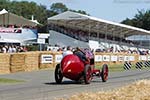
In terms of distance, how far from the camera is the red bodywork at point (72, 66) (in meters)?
22.2

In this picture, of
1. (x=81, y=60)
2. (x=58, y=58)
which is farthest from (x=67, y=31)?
(x=81, y=60)

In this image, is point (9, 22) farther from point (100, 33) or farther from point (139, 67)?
point (100, 33)

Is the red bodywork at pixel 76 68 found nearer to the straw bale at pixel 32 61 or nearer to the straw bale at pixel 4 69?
the straw bale at pixel 4 69

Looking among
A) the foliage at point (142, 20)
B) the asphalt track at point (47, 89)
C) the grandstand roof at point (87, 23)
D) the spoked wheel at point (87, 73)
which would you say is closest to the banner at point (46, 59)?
the asphalt track at point (47, 89)

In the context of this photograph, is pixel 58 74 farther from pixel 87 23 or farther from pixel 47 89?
pixel 87 23

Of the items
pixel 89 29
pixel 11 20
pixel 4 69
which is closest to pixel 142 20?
pixel 89 29

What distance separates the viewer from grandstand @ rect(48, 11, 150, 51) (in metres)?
74.2

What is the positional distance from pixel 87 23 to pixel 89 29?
2135mm

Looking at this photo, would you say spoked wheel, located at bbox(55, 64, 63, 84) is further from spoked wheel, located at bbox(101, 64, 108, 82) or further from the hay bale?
the hay bale

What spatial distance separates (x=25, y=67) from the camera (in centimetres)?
3484

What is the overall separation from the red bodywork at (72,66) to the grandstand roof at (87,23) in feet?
161

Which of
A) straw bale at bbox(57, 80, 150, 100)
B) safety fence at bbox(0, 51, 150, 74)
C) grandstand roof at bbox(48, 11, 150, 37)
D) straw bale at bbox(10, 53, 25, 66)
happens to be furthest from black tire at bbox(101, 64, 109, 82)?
grandstand roof at bbox(48, 11, 150, 37)

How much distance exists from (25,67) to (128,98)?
23.7m

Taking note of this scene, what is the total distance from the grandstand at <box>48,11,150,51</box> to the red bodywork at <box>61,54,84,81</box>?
49.1m
